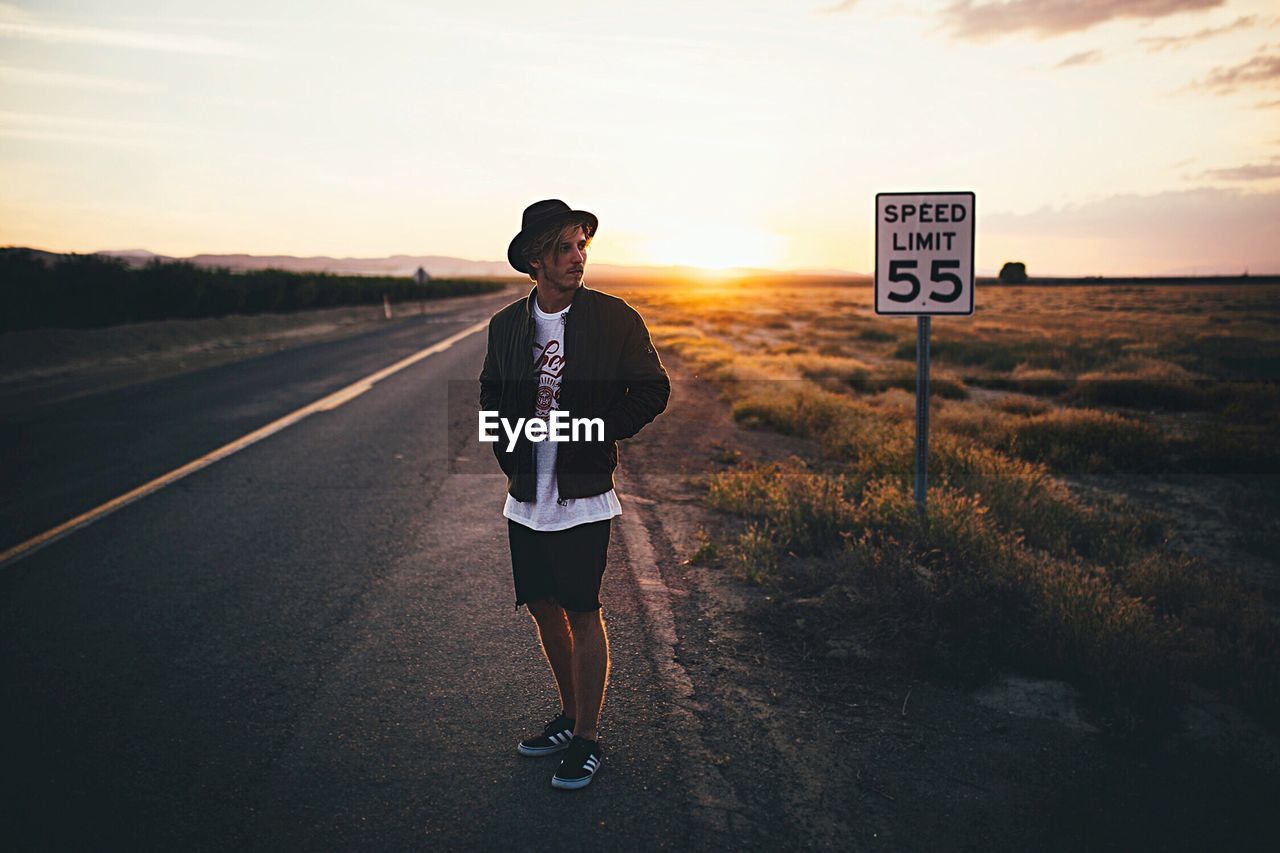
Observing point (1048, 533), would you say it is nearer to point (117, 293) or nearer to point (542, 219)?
point (542, 219)

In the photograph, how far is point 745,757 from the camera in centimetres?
326

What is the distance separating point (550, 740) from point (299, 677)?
1.43 meters

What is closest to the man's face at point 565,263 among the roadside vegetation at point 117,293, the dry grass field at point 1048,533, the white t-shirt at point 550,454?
the white t-shirt at point 550,454

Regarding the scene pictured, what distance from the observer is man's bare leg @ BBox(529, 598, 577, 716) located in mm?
3291

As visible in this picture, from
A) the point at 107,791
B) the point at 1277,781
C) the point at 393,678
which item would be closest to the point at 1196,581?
the point at 1277,781

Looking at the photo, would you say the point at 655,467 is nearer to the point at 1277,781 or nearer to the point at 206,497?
the point at 206,497

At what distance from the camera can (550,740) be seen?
3.33 metres

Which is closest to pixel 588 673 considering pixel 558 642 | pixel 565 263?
pixel 558 642

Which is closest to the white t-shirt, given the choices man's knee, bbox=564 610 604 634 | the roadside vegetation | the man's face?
the man's face

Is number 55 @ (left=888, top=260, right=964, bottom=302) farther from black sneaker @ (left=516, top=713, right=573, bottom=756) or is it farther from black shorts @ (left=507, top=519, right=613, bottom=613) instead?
Result: black sneaker @ (left=516, top=713, right=573, bottom=756)

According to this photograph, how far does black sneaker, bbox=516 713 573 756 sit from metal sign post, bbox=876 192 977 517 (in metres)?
3.62

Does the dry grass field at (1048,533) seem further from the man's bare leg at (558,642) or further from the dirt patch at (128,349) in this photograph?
the dirt patch at (128,349)

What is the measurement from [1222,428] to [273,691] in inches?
465

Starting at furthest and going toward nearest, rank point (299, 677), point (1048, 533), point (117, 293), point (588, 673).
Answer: point (117, 293), point (1048, 533), point (299, 677), point (588, 673)
